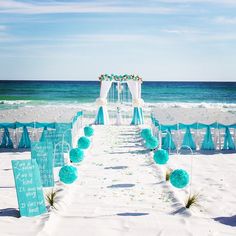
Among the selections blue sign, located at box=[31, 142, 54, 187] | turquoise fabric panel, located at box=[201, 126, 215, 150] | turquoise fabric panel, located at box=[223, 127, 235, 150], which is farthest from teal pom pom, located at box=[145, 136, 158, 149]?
blue sign, located at box=[31, 142, 54, 187]

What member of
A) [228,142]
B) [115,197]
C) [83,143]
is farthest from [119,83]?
[115,197]

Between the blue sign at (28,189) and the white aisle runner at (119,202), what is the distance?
0.40m

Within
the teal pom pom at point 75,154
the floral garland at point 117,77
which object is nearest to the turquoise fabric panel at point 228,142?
the teal pom pom at point 75,154

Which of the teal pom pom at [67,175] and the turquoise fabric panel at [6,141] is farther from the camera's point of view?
the turquoise fabric panel at [6,141]

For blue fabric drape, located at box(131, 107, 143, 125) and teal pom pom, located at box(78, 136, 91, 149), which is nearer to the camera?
teal pom pom, located at box(78, 136, 91, 149)

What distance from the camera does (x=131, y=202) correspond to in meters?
6.93

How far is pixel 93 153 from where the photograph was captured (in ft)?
38.8

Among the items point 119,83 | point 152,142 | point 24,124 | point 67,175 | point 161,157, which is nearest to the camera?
point 67,175

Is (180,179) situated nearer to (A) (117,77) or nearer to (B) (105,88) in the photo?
(A) (117,77)

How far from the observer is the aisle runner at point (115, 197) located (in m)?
5.72

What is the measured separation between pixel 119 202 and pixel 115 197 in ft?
1.04

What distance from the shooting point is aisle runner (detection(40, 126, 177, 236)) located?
5723 mm

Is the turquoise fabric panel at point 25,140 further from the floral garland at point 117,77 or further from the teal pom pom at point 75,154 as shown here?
the floral garland at point 117,77

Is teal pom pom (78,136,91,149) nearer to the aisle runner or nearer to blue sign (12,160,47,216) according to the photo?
the aisle runner
